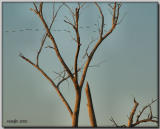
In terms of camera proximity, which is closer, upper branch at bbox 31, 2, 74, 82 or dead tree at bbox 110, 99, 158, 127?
upper branch at bbox 31, 2, 74, 82

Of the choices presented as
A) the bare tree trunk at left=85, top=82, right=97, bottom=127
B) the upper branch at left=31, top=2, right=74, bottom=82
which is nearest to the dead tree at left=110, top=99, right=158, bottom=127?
the bare tree trunk at left=85, top=82, right=97, bottom=127

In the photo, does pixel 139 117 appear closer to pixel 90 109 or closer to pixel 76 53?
pixel 90 109

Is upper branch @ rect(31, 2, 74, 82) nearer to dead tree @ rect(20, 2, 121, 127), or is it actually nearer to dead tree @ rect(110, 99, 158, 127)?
dead tree @ rect(20, 2, 121, 127)

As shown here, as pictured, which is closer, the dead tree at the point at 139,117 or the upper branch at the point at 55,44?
the upper branch at the point at 55,44

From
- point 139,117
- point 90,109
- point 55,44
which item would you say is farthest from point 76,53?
point 139,117

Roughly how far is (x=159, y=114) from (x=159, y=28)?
87 centimetres

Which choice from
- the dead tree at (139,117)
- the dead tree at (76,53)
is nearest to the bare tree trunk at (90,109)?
the dead tree at (76,53)

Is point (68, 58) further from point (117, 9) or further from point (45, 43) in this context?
point (117, 9)

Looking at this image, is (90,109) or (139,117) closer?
(90,109)

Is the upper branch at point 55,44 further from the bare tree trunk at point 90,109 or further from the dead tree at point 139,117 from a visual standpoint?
the dead tree at point 139,117

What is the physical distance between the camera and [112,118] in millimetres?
2207

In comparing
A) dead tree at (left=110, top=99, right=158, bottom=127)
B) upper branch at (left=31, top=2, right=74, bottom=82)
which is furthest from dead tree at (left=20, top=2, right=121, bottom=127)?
dead tree at (left=110, top=99, right=158, bottom=127)

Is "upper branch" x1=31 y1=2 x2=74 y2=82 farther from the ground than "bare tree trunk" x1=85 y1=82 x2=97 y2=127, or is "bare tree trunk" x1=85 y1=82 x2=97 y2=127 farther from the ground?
"upper branch" x1=31 y1=2 x2=74 y2=82

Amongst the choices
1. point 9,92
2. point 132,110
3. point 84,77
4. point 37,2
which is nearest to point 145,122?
point 132,110
